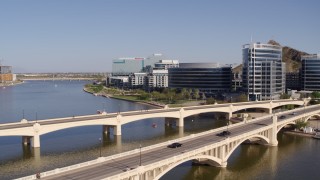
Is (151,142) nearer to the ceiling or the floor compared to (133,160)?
nearer to the floor

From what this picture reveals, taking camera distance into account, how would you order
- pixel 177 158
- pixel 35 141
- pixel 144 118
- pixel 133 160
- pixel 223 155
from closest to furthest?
pixel 133 160 → pixel 177 158 → pixel 223 155 → pixel 35 141 → pixel 144 118

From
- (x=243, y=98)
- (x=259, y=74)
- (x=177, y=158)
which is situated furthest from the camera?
(x=259, y=74)

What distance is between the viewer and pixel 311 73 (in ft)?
596

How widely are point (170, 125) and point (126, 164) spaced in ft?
202

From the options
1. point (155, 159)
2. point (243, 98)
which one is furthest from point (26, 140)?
point (243, 98)

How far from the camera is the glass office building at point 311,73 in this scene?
7072 inches

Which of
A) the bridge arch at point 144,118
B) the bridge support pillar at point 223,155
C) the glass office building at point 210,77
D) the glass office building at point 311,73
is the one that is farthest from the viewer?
the glass office building at point 210,77

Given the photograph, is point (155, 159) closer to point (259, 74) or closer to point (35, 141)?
point (35, 141)

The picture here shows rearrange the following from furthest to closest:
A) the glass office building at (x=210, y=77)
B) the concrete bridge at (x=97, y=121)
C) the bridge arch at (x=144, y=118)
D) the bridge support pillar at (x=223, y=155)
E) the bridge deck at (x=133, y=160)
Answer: the glass office building at (x=210, y=77) → the bridge arch at (x=144, y=118) → the concrete bridge at (x=97, y=121) → the bridge support pillar at (x=223, y=155) → the bridge deck at (x=133, y=160)

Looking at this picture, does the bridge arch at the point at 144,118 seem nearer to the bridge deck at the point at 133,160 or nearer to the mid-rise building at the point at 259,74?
the bridge deck at the point at 133,160

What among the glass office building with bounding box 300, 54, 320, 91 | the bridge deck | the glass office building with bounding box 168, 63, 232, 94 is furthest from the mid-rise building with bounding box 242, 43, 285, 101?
the bridge deck

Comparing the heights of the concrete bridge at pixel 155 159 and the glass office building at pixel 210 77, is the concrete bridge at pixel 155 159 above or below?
below

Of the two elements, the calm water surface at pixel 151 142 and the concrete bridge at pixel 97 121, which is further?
the concrete bridge at pixel 97 121

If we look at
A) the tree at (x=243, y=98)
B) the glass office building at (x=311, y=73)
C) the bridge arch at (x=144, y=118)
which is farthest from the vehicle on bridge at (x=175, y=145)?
the glass office building at (x=311, y=73)
